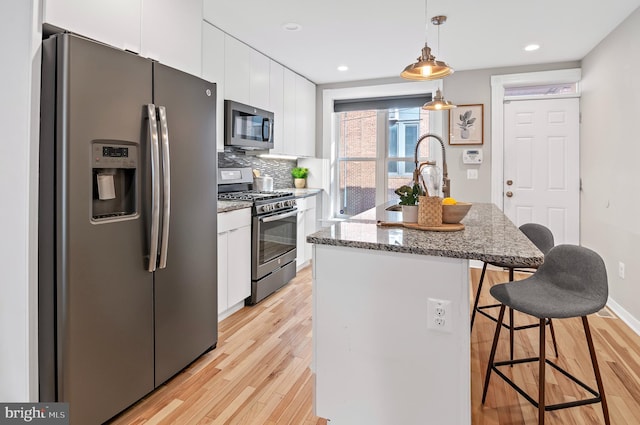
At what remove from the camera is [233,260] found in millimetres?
2965

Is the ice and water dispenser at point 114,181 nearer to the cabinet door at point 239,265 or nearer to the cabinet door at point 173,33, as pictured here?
the cabinet door at point 173,33

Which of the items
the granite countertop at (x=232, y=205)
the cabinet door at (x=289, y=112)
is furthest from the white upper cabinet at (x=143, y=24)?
the cabinet door at (x=289, y=112)

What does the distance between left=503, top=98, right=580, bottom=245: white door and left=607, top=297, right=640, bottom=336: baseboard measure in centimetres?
106

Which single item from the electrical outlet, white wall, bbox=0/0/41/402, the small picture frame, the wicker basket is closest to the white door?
the small picture frame

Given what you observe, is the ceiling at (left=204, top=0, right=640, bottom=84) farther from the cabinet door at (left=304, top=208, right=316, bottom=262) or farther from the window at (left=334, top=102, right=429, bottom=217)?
the cabinet door at (left=304, top=208, right=316, bottom=262)

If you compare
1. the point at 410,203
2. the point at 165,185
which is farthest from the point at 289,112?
the point at 410,203

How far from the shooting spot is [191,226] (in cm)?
212

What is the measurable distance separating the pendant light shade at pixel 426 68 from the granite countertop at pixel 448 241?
0.90 metres

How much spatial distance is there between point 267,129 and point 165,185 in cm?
212

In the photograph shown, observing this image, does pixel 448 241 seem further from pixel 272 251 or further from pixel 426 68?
pixel 272 251

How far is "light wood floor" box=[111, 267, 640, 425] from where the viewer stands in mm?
1790

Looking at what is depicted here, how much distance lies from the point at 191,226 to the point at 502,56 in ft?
12.0

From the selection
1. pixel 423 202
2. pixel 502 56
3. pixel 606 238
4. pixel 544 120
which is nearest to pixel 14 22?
pixel 423 202

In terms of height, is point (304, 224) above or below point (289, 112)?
below
